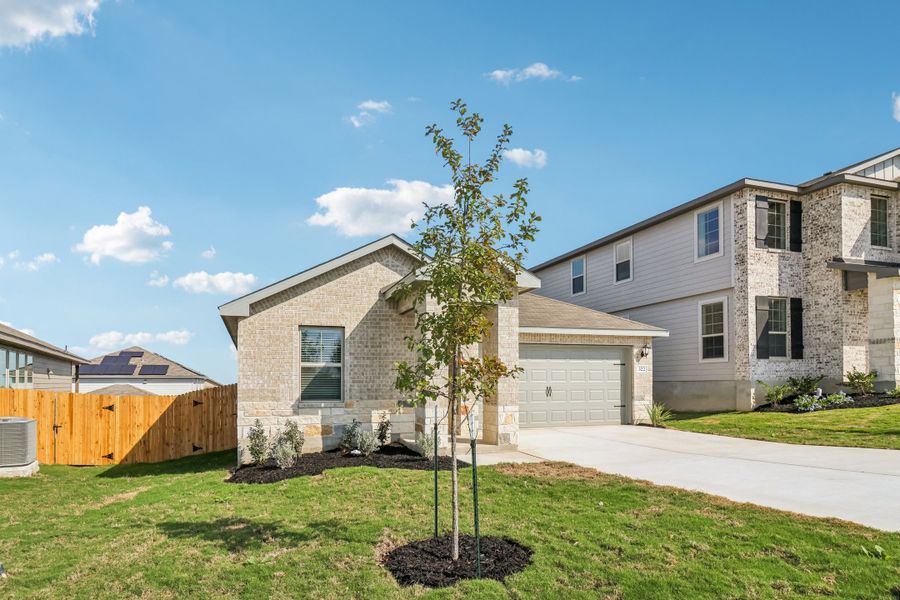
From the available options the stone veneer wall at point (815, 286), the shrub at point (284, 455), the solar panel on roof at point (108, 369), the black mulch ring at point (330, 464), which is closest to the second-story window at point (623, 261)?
the stone veneer wall at point (815, 286)

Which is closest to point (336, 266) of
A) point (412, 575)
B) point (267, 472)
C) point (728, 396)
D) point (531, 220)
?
point (267, 472)

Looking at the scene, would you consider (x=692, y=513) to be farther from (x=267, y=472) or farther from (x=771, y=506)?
(x=267, y=472)

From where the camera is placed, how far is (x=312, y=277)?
43.4 feet

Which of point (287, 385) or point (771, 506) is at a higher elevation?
point (287, 385)

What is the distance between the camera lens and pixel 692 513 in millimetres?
7160

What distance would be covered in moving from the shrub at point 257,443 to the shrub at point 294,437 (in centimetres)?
33

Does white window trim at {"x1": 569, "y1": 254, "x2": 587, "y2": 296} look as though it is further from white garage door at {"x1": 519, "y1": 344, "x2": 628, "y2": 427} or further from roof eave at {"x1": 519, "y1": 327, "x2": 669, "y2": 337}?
white garage door at {"x1": 519, "y1": 344, "x2": 628, "y2": 427}

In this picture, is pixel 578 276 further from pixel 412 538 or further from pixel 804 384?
pixel 412 538

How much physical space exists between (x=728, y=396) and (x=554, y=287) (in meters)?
11.3

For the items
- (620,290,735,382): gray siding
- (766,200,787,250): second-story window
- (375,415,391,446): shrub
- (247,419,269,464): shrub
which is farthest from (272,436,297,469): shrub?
(766,200,787,250): second-story window

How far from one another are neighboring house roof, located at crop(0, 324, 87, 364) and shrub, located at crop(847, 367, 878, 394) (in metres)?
24.2

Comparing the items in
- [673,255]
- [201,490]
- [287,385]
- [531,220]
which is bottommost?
[201,490]

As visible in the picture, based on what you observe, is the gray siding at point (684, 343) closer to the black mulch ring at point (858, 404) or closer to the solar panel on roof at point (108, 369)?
the black mulch ring at point (858, 404)

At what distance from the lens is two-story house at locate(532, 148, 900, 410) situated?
18.6 meters
